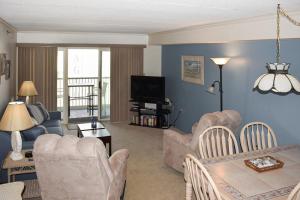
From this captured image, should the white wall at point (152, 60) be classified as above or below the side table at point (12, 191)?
above

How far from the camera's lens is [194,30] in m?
5.91

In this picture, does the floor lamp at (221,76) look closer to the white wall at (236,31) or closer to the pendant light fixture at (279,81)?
the white wall at (236,31)

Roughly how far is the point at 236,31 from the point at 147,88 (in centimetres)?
338

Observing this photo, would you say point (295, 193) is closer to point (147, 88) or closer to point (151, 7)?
point (151, 7)

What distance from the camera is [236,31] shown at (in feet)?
15.6

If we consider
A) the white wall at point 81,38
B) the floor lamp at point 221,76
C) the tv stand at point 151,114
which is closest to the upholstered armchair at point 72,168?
the floor lamp at point 221,76

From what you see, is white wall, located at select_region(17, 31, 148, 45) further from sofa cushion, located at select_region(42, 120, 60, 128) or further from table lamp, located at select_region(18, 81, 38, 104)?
sofa cushion, located at select_region(42, 120, 60, 128)

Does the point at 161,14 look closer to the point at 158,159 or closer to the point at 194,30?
the point at 194,30

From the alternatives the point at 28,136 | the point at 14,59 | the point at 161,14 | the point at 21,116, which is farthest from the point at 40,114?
the point at 161,14

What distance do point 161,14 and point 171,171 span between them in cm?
239

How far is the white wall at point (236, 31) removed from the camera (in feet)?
12.7

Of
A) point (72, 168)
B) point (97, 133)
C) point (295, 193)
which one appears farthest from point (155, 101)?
point (295, 193)

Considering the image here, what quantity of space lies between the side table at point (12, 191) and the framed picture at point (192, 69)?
4400 mm

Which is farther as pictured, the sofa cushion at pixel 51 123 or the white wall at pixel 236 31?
the sofa cushion at pixel 51 123
